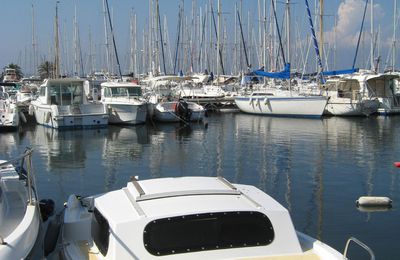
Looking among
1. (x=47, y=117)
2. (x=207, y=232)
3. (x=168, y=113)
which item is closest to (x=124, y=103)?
(x=168, y=113)

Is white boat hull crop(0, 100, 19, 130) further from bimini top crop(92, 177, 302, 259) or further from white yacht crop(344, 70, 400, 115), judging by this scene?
bimini top crop(92, 177, 302, 259)

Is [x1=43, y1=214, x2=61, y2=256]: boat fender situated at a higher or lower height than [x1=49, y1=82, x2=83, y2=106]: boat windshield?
lower

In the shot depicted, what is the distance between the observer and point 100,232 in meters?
6.34

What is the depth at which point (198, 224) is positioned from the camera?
18.7 feet

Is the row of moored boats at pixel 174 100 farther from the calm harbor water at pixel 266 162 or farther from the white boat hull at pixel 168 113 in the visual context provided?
the calm harbor water at pixel 266 162

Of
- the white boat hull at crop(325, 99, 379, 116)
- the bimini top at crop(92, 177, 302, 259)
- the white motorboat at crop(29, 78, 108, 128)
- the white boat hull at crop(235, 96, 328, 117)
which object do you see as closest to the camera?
the bimini top at crop(92, 177, 302, 259)

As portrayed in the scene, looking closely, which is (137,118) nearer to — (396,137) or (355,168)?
(396,137)

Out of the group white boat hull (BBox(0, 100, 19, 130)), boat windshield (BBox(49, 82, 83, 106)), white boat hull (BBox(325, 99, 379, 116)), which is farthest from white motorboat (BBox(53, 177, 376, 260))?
white boat hull (BBox(325, 99, 379, 116))

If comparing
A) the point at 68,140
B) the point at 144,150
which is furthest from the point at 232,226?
the point at 68,140

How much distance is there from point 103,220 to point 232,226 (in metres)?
1.58

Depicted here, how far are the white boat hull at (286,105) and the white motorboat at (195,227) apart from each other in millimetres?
34689

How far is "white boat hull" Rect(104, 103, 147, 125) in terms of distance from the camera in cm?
3470

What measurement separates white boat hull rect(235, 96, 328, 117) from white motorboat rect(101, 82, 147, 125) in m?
11.6

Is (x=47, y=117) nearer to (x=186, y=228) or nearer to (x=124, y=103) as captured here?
(x=124, y=103)
